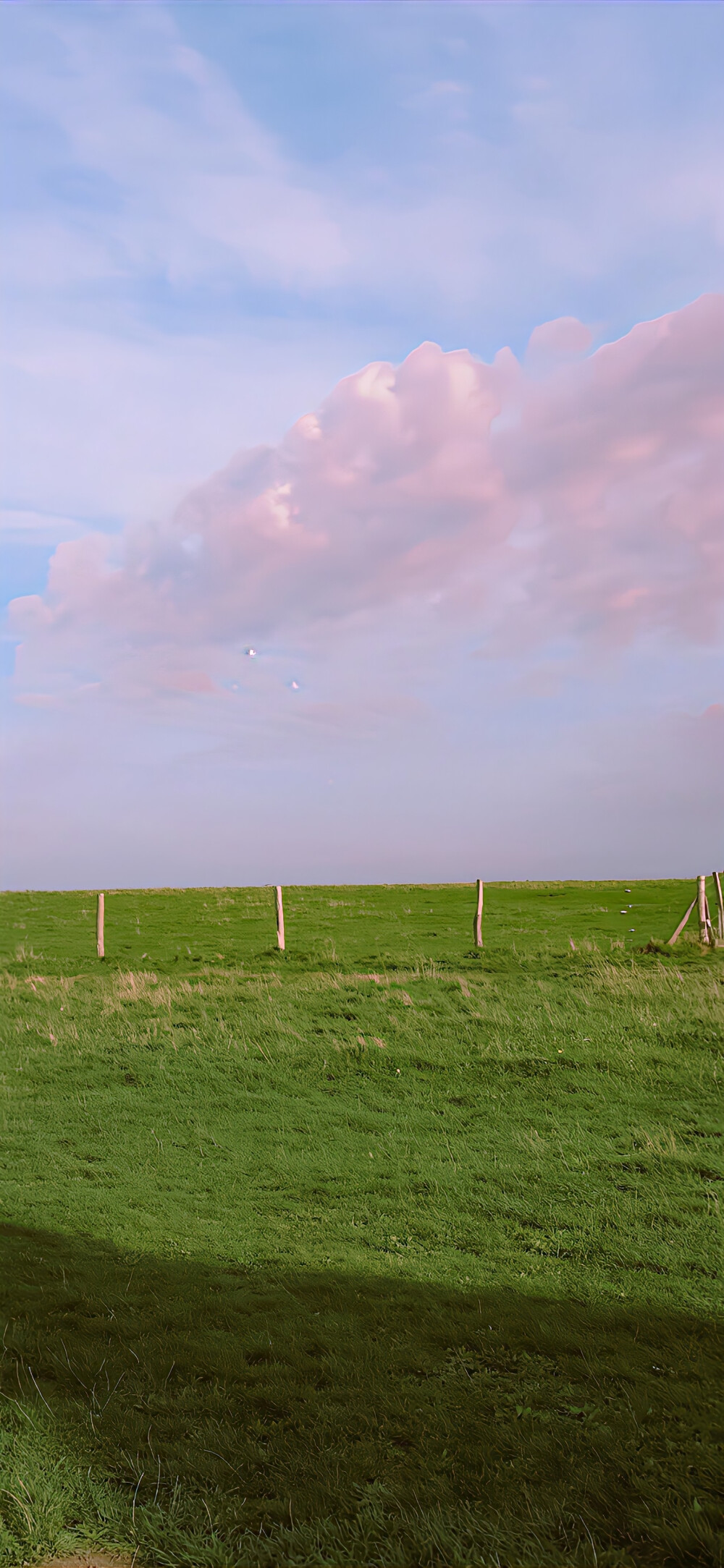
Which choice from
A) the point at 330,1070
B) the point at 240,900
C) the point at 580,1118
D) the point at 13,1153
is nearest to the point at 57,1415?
the point at 13,1153

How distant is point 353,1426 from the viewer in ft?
19.0

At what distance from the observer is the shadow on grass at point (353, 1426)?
4.65 metres

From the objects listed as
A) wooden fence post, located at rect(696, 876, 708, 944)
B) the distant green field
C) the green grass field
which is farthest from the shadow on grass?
wooden fence post, located at rect(696, 876, 708, 944)

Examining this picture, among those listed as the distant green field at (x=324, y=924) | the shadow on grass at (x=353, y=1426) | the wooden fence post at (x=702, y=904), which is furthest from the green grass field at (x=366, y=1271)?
the distant green field at (x=324, y=924)

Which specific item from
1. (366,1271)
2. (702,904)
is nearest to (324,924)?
(702,904)

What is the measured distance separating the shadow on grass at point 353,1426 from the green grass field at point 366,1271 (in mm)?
25

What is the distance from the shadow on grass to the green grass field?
2cm

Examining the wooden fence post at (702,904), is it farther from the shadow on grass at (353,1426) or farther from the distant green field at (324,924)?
the shadow on grass at (353,1426)

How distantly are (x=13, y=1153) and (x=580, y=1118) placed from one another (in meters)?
10.0

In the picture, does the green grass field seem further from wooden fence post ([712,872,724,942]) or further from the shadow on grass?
wooden fence post ([712,872,724,942])

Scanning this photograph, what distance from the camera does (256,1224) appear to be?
10688 millimetres

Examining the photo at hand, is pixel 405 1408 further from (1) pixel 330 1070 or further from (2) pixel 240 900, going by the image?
(2) pixel 240 900

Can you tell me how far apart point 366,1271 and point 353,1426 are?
337 cm

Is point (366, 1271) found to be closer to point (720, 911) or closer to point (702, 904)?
point (702, 904)
